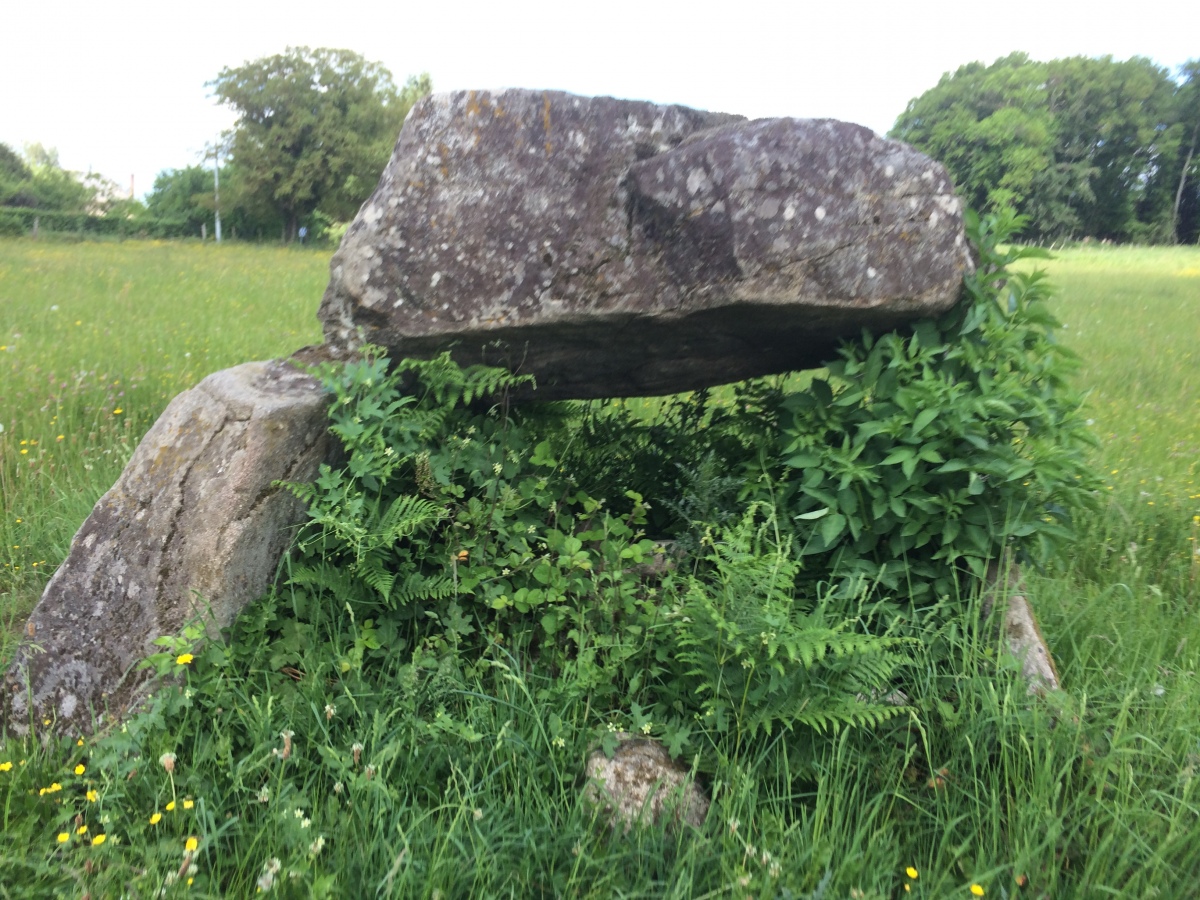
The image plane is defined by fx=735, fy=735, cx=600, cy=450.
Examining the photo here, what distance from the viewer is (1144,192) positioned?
54.9m

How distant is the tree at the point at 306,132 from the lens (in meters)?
36.8

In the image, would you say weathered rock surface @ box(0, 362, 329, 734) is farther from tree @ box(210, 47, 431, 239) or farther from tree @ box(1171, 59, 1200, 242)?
tree @ box(1171, 59, 1200, 242)

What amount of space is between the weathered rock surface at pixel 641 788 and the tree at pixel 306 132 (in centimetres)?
3794

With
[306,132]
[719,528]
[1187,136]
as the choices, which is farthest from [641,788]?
[1187,136]

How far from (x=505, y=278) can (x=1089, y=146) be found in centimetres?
7059

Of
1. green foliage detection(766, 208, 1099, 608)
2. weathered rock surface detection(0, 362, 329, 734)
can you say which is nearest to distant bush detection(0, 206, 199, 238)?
weathered rock surface detection(0, 362, 329, 734)

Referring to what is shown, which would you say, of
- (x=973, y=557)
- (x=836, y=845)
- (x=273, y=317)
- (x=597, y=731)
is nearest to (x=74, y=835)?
(x=597, y=731)

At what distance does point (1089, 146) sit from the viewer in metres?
57.4

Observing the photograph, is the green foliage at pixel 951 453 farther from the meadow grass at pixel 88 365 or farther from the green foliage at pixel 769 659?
the meadow grass at pixel 88 365

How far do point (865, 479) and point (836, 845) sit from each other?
1.33 m

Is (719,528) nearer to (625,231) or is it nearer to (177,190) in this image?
(625,231)

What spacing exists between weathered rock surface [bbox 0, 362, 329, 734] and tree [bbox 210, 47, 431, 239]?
36556 millimetres

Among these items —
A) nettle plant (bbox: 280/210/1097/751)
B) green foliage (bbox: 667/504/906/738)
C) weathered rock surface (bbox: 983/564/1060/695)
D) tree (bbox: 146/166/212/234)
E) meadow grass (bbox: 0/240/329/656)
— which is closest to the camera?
green foliage (bbox: 667/504/906/738)

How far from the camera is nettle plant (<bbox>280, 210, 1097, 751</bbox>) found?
270cm
